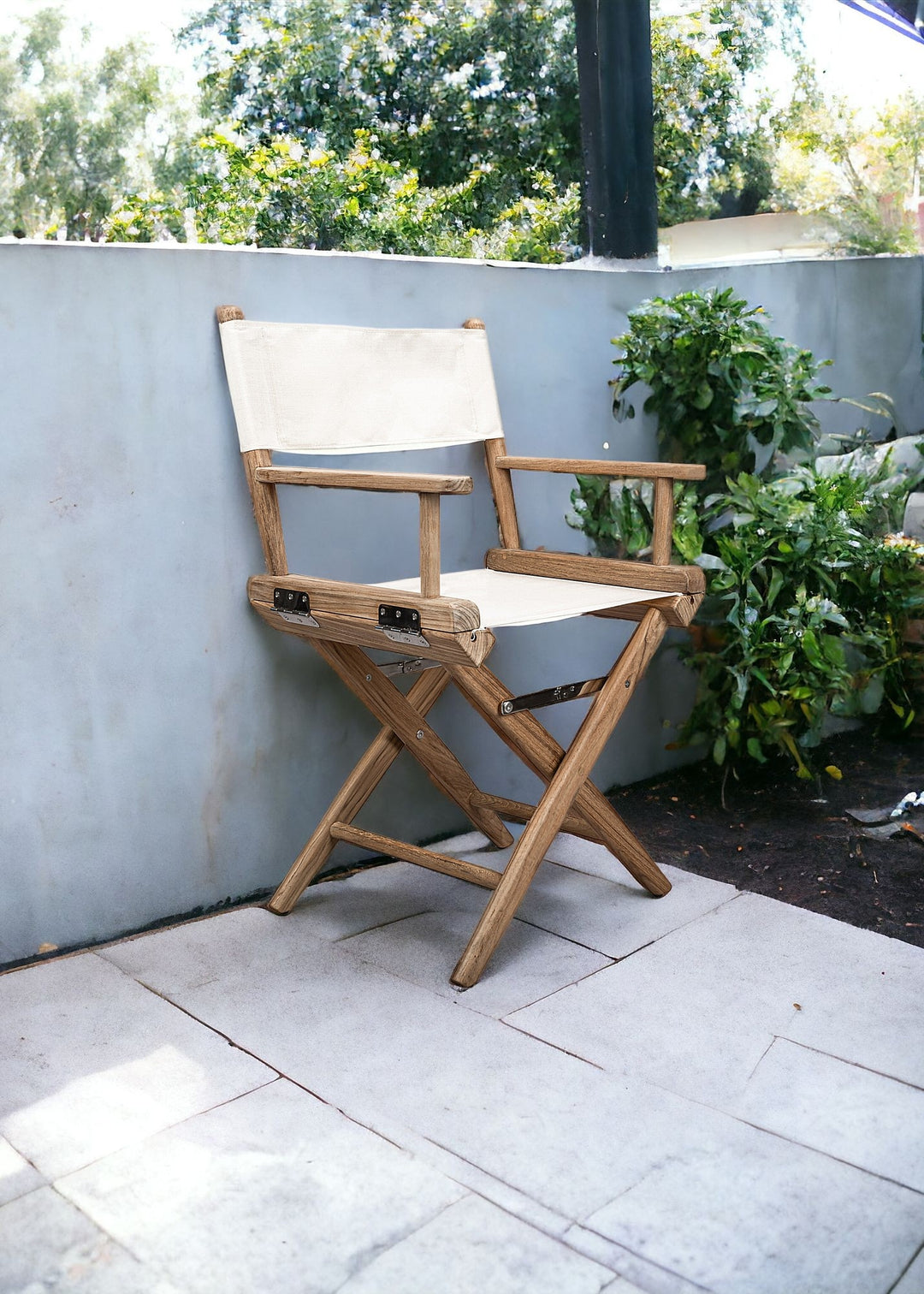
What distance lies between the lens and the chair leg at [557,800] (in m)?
2.09

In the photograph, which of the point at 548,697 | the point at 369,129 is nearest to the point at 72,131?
the point at 369,129

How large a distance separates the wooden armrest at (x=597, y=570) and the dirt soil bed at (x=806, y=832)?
0.72 m

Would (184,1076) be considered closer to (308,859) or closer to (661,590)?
(308,859)

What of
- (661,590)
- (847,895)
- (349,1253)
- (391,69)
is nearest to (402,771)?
(661,590)

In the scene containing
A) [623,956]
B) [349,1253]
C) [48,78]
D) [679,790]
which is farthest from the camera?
[48,78]

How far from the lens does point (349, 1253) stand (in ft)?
4.54

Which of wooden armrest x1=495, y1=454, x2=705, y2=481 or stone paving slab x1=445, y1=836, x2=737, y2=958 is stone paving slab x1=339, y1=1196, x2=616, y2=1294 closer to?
stone paving slab x1=445, y1=836, x2=737, y2=958

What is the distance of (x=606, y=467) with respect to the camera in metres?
2.47

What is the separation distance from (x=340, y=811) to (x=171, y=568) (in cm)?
61

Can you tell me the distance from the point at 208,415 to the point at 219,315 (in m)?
0.20

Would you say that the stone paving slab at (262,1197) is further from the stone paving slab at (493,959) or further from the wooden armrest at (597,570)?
the wooden armrest at (597,570)

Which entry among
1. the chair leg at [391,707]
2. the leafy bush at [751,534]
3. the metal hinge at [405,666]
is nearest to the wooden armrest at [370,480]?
the chair leg at [391,707]

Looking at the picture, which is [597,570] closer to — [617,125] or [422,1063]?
[422,1063]

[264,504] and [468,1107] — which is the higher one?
[264,504]
